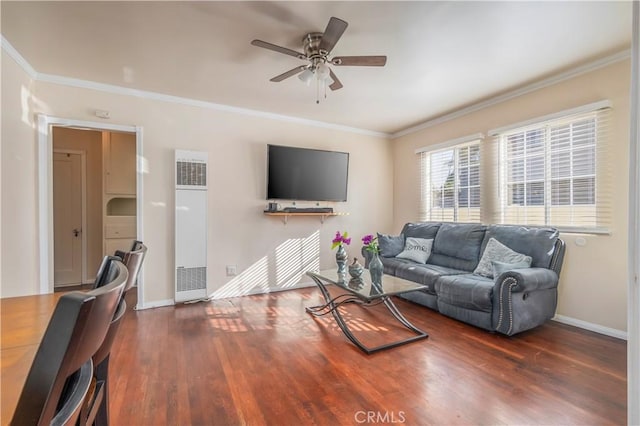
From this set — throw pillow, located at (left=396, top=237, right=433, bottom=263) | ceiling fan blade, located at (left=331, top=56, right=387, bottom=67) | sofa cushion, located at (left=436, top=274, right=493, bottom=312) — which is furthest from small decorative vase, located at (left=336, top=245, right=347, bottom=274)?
ceiling fan blade, located at (left=331, top=56, right=387, bottom=67)

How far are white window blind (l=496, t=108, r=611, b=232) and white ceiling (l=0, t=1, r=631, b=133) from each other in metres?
0.62

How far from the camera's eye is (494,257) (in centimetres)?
335

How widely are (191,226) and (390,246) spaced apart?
284cm

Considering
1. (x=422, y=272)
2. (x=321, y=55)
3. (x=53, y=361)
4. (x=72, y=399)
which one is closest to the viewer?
(x=53, y=361)

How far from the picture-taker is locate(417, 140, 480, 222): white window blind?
4255 mm

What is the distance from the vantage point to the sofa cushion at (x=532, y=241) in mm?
3025

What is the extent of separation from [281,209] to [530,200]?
128 inches

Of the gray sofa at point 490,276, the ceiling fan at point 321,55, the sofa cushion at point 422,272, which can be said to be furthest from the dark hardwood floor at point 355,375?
the ceiling fan at point 321,55

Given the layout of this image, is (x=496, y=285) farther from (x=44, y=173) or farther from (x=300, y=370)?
(x=44, y=173)

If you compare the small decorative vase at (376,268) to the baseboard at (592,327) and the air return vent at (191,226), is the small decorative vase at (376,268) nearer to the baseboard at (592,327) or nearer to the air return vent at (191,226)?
the baseboard at (592,327)

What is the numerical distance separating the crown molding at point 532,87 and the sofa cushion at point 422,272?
229 cm

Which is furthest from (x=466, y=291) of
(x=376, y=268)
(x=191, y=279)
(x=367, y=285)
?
(x=191, y=279)

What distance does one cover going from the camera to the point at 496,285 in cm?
277

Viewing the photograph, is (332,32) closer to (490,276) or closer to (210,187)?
(210,187)
